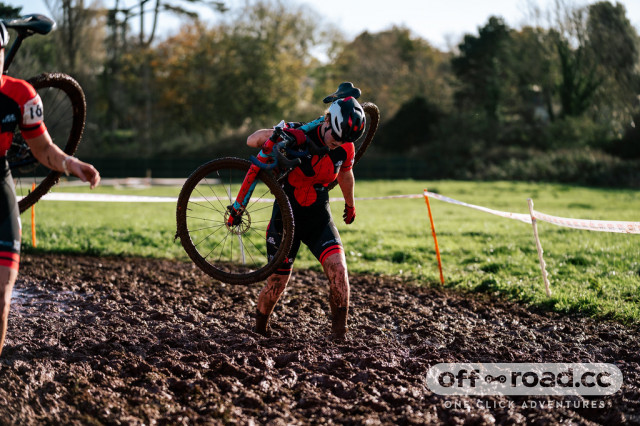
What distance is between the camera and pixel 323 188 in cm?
546

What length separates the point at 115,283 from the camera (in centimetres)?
823

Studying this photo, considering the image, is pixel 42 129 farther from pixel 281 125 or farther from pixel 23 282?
pixel 23 282

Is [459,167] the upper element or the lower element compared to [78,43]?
lower

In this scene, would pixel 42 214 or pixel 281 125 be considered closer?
pixel 281 125

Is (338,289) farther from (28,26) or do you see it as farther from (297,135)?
(28,26)

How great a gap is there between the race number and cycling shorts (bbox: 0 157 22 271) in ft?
1.01

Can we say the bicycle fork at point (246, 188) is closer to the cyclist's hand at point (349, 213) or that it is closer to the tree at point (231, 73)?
the cyclist's hand at point (349, 213)

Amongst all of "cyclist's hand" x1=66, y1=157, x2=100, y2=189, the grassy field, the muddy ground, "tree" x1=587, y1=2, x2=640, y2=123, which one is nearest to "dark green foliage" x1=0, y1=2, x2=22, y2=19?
the grassy field

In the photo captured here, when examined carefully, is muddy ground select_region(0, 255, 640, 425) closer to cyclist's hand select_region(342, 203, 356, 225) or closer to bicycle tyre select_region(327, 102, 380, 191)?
cyclist's hand select_region(342, 203, 356, 225)

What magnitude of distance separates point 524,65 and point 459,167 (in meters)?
10.5

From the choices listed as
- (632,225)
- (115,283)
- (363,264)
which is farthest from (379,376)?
(363,264)

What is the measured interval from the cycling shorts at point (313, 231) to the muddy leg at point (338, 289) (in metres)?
0.07

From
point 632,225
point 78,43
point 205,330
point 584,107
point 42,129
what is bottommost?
point 205,330

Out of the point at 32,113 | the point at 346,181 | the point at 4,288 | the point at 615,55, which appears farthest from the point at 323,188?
the point at 615,55
